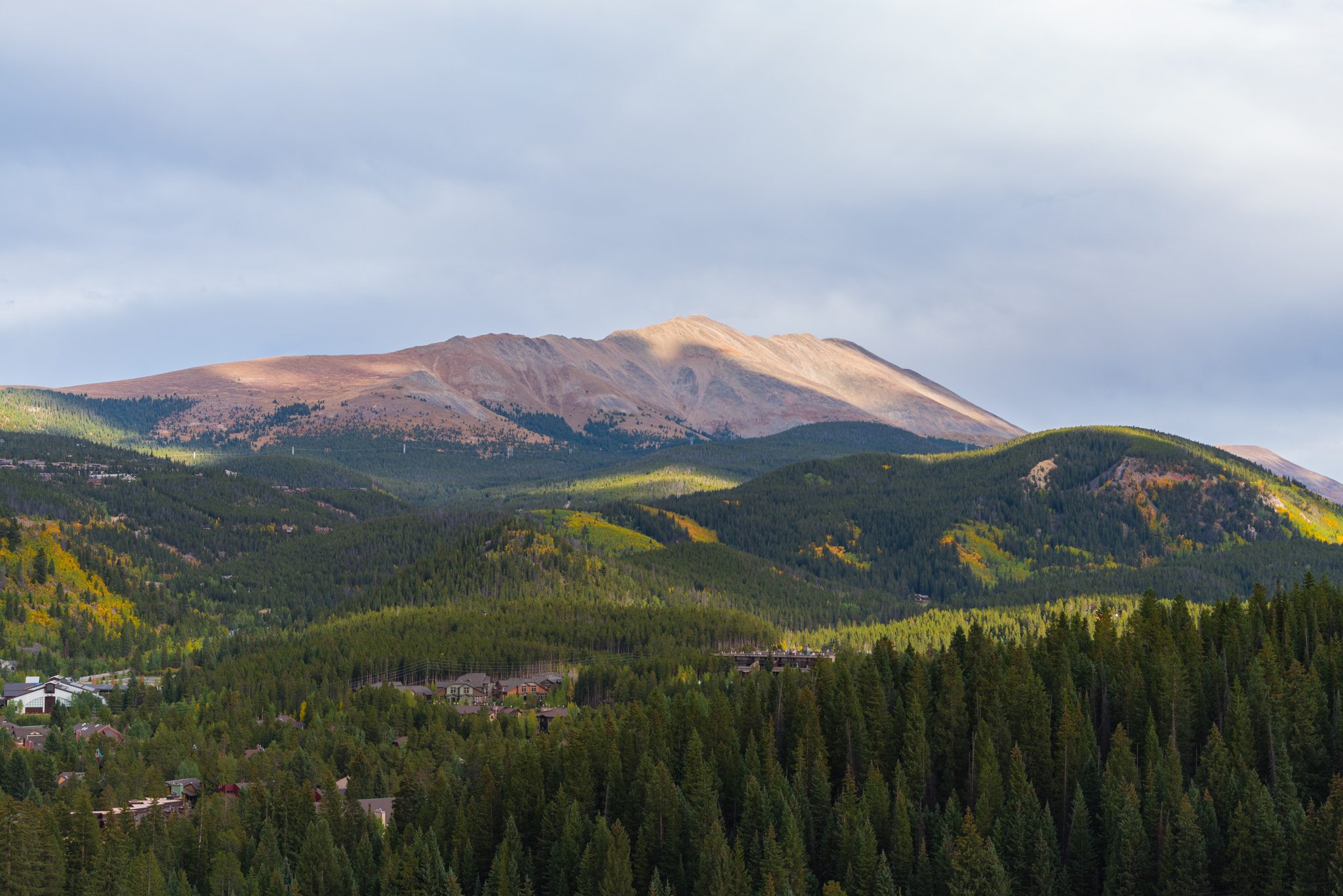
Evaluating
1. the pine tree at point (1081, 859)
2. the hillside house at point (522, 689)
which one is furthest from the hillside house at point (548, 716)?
the pine tree at point (1081, 859)

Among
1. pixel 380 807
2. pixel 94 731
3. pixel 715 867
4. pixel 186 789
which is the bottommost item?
pixel 94 731

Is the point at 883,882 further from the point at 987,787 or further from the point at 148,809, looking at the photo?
the point at 148,809

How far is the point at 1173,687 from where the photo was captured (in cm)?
11288

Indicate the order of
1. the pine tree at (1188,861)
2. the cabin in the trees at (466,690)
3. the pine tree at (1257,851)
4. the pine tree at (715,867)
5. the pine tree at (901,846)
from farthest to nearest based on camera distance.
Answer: the cabin in the trees at (466,690) → the pine tree at (901,846) → the pine tree at (715,867) → the pine tree at (1188,861) → the pine tree at (1257,851)

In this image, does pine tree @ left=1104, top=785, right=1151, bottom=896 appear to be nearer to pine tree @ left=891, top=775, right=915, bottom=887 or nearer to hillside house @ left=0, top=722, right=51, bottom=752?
pine tree @ left=891, top=775, right=915, bottom=887

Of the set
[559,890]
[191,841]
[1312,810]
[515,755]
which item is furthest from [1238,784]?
[191,841]

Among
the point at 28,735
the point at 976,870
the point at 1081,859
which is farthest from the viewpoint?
the point at 28,735

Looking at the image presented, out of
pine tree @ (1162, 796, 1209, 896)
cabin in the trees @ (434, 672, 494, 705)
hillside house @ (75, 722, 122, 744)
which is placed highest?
pine tree @ (1162, 796, 1209, 896)

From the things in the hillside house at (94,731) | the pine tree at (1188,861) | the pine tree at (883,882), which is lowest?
the hillside house at (94,731)

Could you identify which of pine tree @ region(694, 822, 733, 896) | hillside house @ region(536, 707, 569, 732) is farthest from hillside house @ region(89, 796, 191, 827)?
pine tree @ region(694, 822, 733, 896)

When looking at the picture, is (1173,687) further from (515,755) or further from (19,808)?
(19,808)

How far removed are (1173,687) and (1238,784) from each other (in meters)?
15.9

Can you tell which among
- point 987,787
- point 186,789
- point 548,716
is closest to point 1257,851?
point 987,787

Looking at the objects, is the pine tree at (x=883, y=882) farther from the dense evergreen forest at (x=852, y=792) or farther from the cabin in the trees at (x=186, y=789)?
the cabin in the trees at (x=186, y=789)
